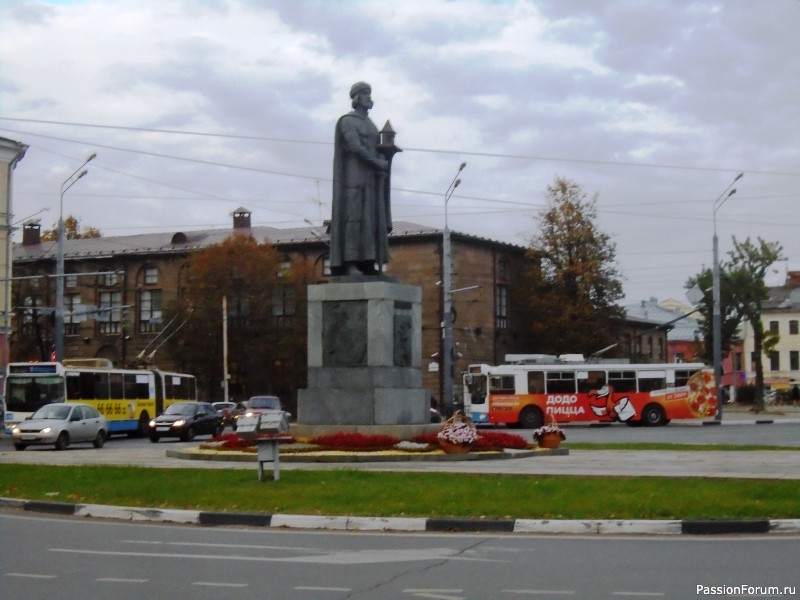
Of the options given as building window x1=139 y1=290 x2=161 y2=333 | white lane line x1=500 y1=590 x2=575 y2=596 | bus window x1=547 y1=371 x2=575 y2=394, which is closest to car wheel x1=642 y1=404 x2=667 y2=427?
bus window x1=547 y1=371 x2=575 y2=394

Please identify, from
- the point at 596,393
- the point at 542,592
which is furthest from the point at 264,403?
the point at 542,592

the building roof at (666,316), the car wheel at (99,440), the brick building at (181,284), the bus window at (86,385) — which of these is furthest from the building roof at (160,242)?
the building roof at (666,316)

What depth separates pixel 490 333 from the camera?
7681cm

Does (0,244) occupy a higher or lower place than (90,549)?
higher

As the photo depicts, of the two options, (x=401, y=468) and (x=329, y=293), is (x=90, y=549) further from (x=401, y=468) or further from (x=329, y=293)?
(x=329, y=293)

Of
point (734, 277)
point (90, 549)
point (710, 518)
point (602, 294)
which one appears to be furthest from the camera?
point (602, 294)

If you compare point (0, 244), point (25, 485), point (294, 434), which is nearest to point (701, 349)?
point (0, 244)

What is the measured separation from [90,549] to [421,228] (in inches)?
2520

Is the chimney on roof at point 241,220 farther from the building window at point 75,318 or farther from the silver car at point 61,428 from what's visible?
the silver car at point 61,428

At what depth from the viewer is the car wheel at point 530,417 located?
172 feet

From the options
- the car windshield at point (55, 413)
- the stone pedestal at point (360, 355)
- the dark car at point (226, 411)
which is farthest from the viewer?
the dark car at point (226, 411)

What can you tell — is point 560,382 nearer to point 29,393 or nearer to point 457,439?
point 29,393

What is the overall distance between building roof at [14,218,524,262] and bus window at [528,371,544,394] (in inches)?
978

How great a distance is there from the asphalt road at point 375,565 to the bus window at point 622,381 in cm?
4047
